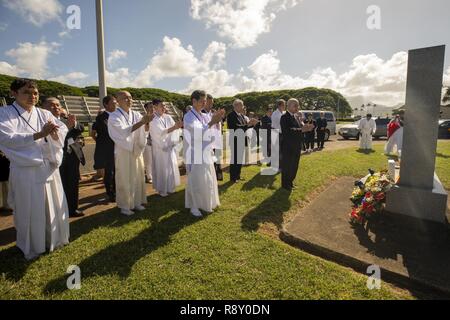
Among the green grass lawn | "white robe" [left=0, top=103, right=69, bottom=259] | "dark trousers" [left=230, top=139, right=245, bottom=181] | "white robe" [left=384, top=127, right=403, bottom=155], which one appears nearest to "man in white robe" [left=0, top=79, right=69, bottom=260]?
"white robe" [left=0, top=103, right=69, bottom=259]

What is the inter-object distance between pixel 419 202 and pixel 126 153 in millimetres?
5259

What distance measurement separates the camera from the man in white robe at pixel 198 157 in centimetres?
507

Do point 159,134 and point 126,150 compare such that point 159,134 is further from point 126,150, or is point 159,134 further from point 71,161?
point 71,161

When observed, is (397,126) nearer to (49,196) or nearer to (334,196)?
(334,196)

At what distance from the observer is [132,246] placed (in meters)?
3.94

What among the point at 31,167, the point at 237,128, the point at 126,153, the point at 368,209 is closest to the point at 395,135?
the point at 237,128

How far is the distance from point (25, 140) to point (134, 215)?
2289mm

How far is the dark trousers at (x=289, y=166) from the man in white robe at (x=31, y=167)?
16.0 feet

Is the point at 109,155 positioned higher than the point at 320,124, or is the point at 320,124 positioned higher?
the point at 320,124

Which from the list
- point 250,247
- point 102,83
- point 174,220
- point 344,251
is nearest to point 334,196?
point 344,251

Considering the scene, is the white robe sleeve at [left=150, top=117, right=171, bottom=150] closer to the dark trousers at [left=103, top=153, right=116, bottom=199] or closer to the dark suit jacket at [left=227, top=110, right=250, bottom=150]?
the dark trousers at [left=103, top=153, right=116, bottom=199]

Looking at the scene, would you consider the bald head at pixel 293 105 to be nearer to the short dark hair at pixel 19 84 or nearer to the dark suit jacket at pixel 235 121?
the dark suit jacket at pixel 235 121
